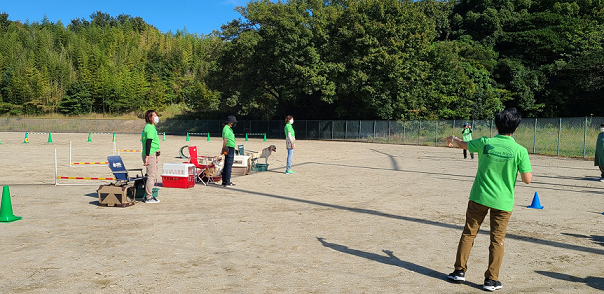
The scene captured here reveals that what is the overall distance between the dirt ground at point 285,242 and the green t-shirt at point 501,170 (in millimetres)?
984

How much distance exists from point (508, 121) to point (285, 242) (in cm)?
350

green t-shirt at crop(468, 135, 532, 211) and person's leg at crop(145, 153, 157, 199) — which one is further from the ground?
green t-shirt at crop(468, 135, 532, 211)

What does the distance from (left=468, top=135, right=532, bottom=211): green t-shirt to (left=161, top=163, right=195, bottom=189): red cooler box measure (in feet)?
27.3

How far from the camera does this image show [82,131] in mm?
66125

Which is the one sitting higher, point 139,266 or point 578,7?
point 578,7

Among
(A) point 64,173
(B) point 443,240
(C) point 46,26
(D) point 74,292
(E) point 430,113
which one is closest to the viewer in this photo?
(D) point 74,292

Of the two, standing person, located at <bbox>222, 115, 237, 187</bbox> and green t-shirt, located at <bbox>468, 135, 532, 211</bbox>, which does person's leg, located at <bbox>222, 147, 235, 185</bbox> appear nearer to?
standing person, located at <bbox>222, 115, 237, 187</bbox>

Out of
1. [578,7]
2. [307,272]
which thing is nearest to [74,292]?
[307,272]

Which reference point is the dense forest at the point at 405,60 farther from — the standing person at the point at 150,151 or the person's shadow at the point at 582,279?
the person's shadow at the point at 582,279

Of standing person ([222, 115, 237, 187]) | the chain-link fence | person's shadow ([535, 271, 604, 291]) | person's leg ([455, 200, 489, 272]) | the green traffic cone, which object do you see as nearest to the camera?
person's leg ([455, 200, 489, 272])

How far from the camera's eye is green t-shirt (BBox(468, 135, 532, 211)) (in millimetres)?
4848

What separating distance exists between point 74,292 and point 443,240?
16.4 feet

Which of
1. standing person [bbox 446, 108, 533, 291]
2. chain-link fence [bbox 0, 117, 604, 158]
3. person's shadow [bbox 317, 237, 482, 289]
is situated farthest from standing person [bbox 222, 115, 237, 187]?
chain-link fence [bbox 0, 117, 604, 158]

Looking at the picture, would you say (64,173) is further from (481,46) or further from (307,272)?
(481,46)
